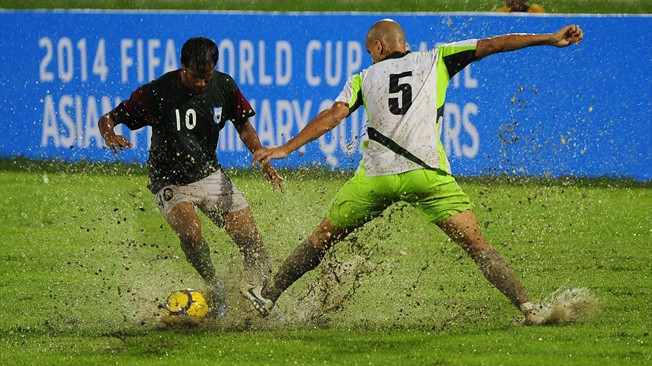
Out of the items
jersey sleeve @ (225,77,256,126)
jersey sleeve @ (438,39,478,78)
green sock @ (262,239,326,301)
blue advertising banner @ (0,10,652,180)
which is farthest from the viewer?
blue advertising banner @ (0,10,652,180)

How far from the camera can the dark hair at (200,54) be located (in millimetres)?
7992

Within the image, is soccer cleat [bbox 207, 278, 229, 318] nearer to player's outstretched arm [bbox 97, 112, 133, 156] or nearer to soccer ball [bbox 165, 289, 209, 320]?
soccer ball [bbox 165, 289, 209, 320]

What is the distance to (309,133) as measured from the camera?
7629 millimetres

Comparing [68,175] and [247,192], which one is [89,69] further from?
[247,192]

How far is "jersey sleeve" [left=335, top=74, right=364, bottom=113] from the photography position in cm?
779

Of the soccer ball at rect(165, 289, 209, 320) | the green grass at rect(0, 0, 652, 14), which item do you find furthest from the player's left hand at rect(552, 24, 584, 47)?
the green grass at rect(0, 0, 652, 14)

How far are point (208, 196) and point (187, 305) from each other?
794mm

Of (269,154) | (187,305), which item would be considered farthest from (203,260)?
(269,154)

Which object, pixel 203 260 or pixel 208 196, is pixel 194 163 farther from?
pixel 203 260

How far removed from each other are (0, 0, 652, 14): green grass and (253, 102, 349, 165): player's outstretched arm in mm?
9403

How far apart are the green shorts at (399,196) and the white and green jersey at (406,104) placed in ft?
0.18

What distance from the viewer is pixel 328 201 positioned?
12.9 meters

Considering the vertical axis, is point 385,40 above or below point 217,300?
above

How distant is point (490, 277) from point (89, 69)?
895 centimetres
